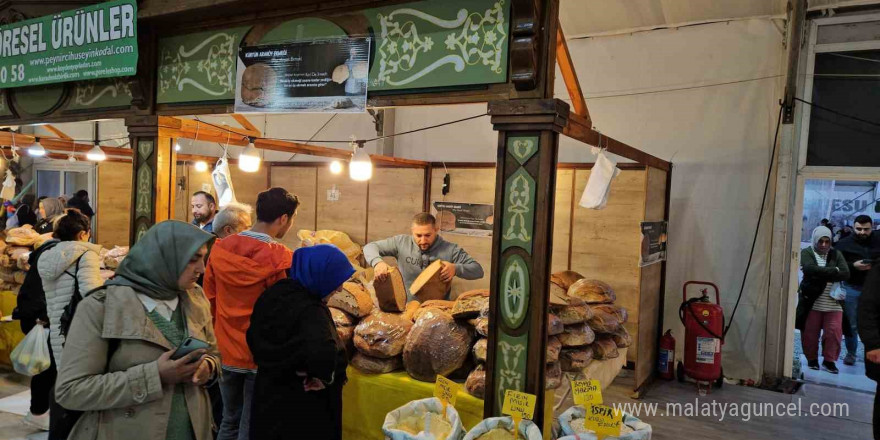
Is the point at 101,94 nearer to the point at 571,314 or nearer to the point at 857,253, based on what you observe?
the point at 571,314

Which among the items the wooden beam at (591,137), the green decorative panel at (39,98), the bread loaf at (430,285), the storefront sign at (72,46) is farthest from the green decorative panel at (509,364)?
the green decorative panel at (39,98)

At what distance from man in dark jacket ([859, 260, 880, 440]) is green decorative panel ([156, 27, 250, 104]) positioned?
169 inches

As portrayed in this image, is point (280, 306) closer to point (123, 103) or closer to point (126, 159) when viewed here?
point (123, 103)

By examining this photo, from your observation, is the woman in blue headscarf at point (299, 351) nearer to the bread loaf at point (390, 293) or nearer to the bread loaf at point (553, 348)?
the bread loaf at point (390, 293)

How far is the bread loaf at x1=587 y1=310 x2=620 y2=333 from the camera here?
3.76m

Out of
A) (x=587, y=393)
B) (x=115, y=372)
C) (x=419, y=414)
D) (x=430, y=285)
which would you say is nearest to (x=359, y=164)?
(x=430, y=285)

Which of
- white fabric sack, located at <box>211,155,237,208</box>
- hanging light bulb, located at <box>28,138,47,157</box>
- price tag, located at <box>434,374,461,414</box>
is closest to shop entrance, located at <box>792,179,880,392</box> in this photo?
price tag, located at <box>434,374,461,414</box>

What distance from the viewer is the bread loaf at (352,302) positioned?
337 centimetres

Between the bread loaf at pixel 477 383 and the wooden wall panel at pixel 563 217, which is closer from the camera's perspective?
the bread loaf at pixel 477 383

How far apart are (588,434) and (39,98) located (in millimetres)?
4655

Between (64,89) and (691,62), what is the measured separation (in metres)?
5.85

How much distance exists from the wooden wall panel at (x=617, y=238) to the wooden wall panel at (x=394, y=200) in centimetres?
208

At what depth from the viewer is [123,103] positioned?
396 cm

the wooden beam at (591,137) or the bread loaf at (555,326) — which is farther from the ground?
the wooden beam at (591,137)
